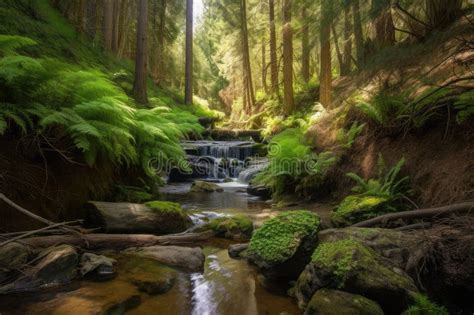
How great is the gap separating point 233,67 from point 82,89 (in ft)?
73.2

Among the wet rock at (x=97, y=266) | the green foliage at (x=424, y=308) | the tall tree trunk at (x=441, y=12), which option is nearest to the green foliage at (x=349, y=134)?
the tall tree trunk at (x=441, y=12)

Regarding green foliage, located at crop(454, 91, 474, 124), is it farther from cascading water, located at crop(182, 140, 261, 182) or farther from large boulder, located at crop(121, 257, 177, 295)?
cascading water, located at crop(182, 140, 261, 182)

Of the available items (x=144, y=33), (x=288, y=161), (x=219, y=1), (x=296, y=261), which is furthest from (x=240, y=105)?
(x=296, y=261)

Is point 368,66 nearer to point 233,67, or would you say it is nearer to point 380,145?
point 380,145

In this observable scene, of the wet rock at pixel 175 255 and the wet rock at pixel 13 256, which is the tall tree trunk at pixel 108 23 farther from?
the wet rock at pixel 13 256

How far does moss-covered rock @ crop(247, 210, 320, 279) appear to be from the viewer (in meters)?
4.12

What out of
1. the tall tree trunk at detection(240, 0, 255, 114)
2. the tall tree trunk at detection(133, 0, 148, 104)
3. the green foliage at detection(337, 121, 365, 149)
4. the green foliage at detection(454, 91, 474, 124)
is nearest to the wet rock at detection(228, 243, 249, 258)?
the green foliage at detection(454, 91, 474, 124)

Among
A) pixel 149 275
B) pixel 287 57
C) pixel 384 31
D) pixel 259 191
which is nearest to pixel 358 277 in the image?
pixel 149 275

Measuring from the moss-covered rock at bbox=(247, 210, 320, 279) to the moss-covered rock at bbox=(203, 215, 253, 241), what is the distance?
127 cm

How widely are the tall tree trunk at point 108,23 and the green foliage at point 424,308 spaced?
641 inches

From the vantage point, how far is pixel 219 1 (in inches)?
959

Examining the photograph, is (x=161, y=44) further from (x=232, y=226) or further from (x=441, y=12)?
(x=232, y=226)

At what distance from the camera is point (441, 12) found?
23.1ft

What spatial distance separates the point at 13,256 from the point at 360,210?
4705 mm
